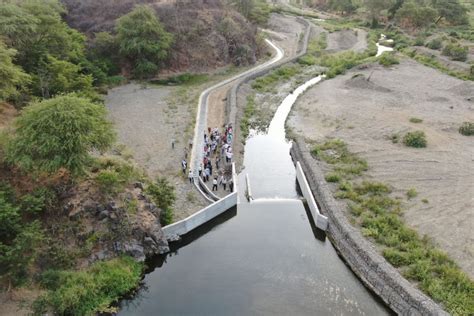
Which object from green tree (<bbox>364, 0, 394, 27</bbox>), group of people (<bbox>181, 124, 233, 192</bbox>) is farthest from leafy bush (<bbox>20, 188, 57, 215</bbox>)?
green tree (<bbox>364, 0, 394, 27</bbox>)

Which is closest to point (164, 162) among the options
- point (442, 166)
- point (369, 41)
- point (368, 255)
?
point (368, 255)

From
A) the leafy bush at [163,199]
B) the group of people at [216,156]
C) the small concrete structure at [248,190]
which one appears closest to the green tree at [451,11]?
the group of people at [216,156]

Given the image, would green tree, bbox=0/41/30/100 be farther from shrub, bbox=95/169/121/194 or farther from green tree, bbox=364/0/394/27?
green tree, bbox=364/0/394/27

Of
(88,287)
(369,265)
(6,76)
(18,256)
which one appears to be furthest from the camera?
(6,76)

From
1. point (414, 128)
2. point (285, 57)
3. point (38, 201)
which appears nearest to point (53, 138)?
point (38, 201)

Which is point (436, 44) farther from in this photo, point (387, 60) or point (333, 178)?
point (333, 178)

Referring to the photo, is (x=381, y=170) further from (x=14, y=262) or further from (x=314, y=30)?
(x=314, y=30)

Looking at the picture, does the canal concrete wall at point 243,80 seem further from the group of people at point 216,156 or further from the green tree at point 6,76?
the green tree at point 6,76
